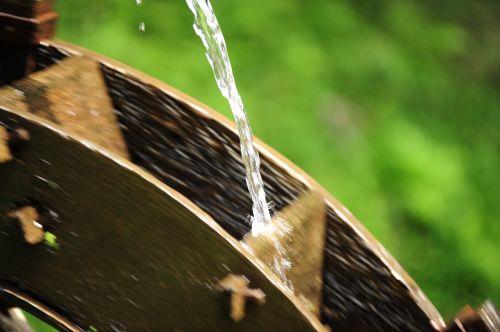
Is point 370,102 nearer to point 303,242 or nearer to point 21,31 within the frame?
point 303,242

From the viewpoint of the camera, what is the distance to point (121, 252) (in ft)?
5.28

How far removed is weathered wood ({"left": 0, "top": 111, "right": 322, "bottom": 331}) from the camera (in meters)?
1.49

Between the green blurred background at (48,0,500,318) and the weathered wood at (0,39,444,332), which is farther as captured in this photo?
the green blurred background at (48,0,500,318)

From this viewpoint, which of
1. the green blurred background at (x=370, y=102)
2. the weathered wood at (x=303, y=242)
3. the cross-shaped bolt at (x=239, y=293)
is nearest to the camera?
the cross-shaped bolt at (x=239, y=293)

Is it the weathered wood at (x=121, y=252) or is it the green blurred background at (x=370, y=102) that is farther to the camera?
the green blurred background at (x=370, y=102)

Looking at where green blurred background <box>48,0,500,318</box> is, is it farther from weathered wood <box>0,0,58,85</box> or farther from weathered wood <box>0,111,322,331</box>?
weathered wood <box>0,111,322,331</box>

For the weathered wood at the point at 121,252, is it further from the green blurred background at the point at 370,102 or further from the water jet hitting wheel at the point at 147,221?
the green blurred background at the point at 370,102

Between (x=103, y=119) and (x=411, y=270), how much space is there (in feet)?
5.67

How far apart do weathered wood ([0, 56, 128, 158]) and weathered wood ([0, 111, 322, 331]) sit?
214 mm

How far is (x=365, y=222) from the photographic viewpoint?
11.0 feet

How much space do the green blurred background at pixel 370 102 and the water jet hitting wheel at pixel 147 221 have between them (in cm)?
127

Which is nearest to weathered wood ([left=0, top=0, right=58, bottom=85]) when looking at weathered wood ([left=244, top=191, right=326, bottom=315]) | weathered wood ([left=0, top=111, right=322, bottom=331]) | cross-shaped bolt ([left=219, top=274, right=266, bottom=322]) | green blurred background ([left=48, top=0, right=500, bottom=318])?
weathered wood ([left=0, top=111, right=322, bottom=331])

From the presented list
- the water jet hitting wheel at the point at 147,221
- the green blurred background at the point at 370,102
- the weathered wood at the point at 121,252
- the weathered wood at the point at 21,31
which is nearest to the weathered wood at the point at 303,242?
the water jet hitting wheel at the point at 147,221

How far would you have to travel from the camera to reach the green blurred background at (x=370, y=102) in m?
3.42
